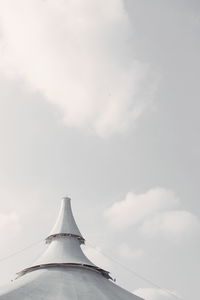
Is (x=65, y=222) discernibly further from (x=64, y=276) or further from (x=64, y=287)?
(x=64, y=287)

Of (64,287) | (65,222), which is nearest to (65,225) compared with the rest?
(65,222)

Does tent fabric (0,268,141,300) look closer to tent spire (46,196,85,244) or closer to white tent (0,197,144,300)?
white tent (0,197,144,300)

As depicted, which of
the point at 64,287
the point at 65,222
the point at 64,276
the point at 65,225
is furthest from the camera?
the point at 65,222

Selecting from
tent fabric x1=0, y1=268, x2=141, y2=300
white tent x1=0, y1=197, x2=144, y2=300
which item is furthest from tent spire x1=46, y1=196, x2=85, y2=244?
tent fabric x1=0, y1=268, x2=141, y2=300

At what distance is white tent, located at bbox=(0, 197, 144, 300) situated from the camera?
27.4 m

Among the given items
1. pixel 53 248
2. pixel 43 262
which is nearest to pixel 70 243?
pixel 53 248

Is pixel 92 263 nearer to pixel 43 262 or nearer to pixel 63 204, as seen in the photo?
pixel 43 262

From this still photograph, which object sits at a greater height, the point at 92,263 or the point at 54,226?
the point at 54,226

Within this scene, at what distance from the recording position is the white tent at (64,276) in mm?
27375

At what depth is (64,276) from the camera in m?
31.1

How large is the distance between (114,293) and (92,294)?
267cm

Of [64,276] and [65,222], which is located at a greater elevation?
[65,222]

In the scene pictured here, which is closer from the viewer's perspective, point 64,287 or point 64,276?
point 64,287

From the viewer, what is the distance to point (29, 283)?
2839 cm
